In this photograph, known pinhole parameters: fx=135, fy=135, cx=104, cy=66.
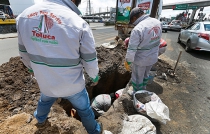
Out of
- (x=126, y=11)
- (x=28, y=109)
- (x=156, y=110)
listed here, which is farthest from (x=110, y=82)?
(x=126, y=11)

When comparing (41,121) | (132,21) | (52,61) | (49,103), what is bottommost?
(41,121)

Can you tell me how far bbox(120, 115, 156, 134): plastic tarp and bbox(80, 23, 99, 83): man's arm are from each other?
1.05 metres

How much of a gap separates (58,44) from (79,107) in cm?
83

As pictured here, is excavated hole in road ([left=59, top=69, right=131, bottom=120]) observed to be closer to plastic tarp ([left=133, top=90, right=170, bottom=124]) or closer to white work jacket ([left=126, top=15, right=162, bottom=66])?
white work jacket ([left=126, top=15, right=162, bottom=66])

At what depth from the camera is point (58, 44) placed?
1.23 m

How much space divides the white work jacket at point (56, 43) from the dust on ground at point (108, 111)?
32.1 inches

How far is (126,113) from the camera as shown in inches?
95.5

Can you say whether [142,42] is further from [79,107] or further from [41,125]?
[41,125]

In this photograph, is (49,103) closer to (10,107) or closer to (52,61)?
(52,61)

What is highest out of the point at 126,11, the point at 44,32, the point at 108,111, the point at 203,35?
the point at 126,11

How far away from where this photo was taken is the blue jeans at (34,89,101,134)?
5.27 feet

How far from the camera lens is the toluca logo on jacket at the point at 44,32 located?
1186 millimetres

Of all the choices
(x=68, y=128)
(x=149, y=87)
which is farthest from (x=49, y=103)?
(x=149, y=87)

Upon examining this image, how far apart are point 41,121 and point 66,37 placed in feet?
4.24
